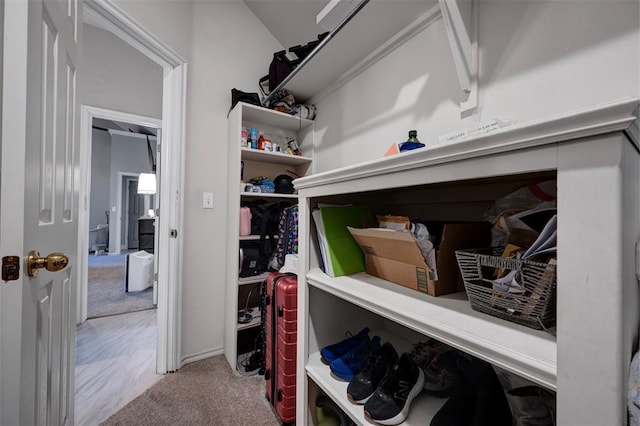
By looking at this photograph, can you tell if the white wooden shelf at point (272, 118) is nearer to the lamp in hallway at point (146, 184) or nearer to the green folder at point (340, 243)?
the green folder at point (340, 243)

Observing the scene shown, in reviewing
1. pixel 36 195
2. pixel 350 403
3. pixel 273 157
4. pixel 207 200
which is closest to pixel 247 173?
pixel 273 157

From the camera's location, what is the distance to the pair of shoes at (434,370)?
801 mm

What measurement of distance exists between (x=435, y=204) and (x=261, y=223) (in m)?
1.24

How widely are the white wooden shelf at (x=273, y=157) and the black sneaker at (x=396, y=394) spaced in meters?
1.56

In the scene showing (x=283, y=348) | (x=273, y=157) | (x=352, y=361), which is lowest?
(x=283, y=348)

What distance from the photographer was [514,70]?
3.20ft

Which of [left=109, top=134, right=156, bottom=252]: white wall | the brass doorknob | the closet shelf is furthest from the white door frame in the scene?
[left=109, top=134, right=156, bottom=252]: white wall

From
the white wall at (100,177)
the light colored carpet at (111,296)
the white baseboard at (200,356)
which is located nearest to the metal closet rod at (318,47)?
the white baseboard at (200,356)

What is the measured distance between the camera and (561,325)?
1.28 ft

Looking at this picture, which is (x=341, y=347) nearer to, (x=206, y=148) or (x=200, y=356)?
(x=200, y=356)

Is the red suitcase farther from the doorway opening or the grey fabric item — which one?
the doorway opening

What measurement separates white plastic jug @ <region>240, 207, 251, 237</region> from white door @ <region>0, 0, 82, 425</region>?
950 mm

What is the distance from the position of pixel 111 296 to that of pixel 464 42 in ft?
13.6

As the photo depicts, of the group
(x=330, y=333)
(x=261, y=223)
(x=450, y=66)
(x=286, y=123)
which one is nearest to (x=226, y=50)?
(x=286, y=123)
